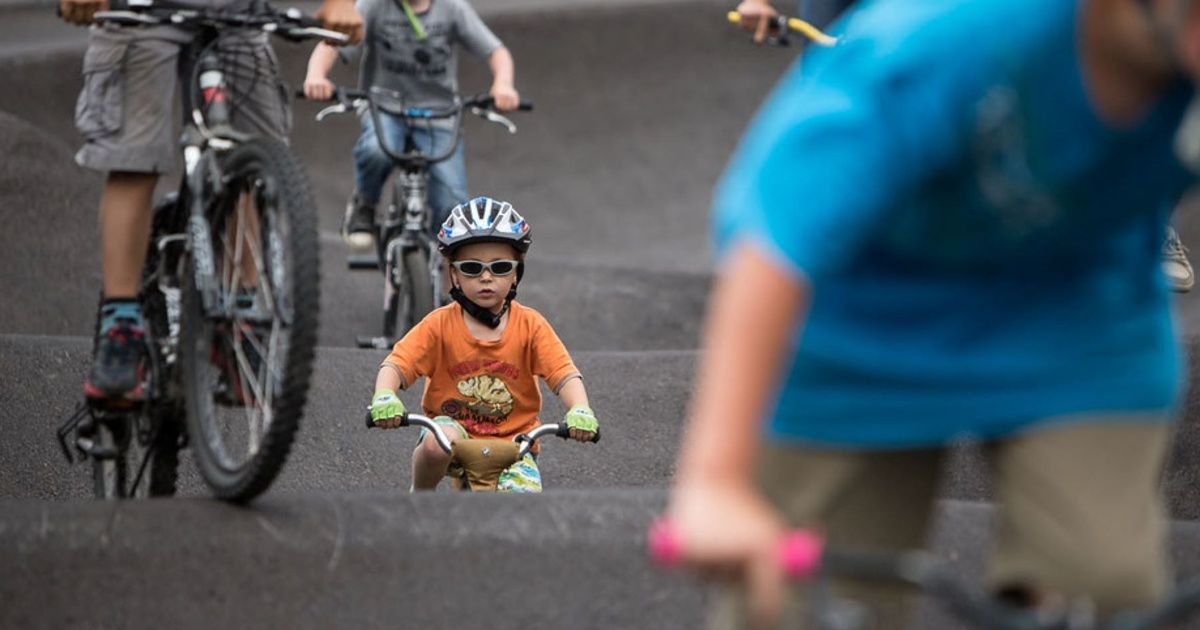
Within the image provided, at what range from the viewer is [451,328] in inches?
260

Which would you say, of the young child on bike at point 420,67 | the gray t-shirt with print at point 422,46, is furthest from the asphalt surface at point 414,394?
the gray t-shirt with print at point 422,46

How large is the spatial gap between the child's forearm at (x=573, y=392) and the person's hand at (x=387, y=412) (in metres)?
0.72

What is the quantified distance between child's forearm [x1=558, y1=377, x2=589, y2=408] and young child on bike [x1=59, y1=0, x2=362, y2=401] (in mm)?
1579

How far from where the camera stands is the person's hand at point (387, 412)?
5883 mm

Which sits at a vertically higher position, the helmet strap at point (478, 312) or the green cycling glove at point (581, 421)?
the helmet strap at point (478, 312)

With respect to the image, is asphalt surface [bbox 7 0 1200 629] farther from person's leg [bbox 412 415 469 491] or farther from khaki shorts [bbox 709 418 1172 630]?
khaki shorts [bbox 709 418 1172 630]

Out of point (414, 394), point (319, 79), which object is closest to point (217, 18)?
point (414, 394)

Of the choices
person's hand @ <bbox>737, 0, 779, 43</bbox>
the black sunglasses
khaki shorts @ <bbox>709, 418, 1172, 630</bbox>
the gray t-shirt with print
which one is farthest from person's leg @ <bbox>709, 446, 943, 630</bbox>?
the gray t-shirt with print

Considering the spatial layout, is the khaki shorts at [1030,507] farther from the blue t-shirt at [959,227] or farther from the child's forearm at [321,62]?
the child's forearm at [321,62]

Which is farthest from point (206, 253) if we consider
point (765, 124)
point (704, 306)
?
point (704, 306)

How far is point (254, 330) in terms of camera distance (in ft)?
15.4

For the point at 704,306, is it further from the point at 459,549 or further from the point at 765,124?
the point at 765,124

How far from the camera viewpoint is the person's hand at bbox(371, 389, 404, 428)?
232 inches

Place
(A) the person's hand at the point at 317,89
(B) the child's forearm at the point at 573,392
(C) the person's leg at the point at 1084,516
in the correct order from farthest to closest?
(A) the person's hand at the point at 317,89 < (B) the child's forearm at the point at 573,392 < (C) the person's leg at the point at 1084,516
